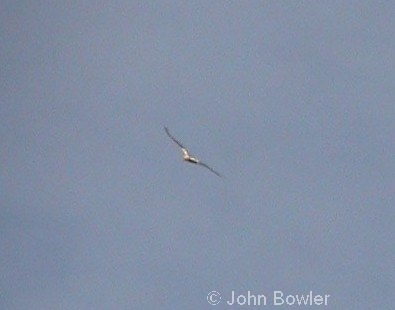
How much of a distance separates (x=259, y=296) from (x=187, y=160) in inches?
709

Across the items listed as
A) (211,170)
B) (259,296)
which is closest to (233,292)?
(259,296)

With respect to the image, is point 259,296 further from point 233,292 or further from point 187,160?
point 187,160

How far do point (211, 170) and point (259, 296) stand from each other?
15715 millimetres

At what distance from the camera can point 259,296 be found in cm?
12781

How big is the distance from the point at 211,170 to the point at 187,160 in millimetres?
8341

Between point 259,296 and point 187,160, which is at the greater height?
point 187,160

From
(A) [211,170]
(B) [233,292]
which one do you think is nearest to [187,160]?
(A) [211,170]

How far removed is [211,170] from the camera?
408ft

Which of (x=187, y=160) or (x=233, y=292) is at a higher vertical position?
(x=187, y=160)

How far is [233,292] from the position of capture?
129125mm

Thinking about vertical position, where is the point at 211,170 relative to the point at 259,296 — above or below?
above
